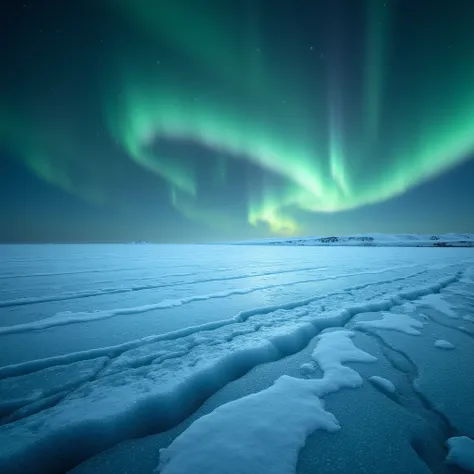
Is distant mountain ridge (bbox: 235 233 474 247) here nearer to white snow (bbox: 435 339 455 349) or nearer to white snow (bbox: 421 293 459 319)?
white snow (bbox: 421 293 459 319)

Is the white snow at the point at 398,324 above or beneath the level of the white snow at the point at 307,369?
above

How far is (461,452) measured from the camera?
4.24ft

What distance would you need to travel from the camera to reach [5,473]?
1159 millimetres

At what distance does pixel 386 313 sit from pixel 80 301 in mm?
5451

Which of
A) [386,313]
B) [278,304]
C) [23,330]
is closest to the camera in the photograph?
[23,330]

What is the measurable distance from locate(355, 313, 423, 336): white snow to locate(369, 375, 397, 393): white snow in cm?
135

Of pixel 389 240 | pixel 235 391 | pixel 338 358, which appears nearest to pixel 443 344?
pixel 338 358

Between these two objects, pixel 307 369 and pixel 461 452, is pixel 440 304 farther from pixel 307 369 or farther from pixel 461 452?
pixel 461 452

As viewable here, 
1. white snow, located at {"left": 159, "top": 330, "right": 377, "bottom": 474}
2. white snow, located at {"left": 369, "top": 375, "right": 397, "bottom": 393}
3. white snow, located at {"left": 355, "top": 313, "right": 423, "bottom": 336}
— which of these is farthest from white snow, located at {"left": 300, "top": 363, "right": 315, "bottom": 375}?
white snow, located at {"left": 355, "top": 313, "right": 423, "bottom": 336}

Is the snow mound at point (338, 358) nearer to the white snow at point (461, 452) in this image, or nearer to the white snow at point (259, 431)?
the white snow at point (259, 431)

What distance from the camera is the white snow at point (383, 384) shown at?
73.6 inches

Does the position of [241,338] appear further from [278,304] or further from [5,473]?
[5,473]

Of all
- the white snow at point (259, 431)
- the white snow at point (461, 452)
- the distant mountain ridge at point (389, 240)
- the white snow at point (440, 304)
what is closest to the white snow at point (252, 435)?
the white snow at point (259, 431)

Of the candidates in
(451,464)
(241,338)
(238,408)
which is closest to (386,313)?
(241,338)
